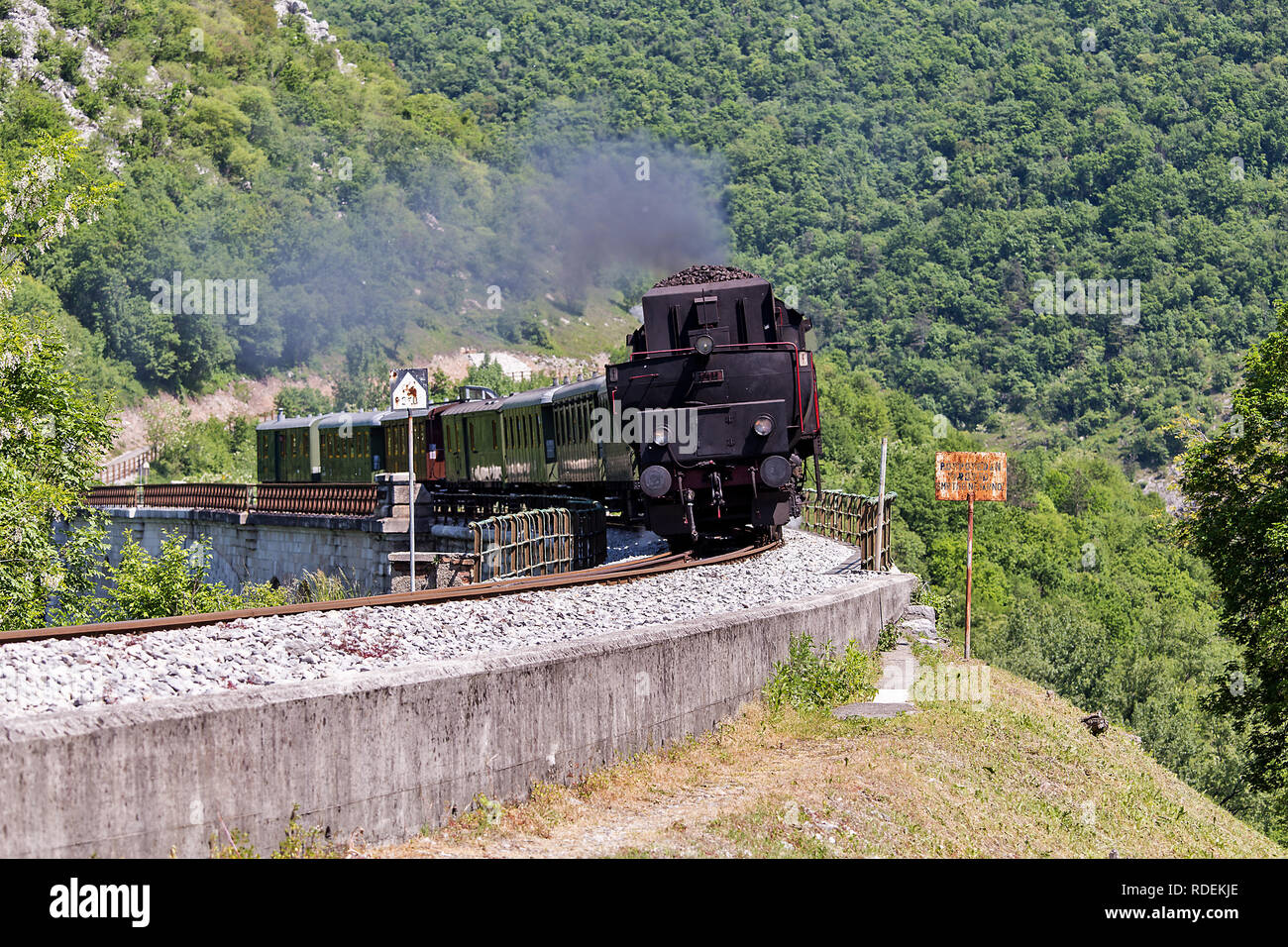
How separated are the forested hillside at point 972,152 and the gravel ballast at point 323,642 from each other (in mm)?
130991

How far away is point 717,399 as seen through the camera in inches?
779

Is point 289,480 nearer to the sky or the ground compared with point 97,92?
nearer to the ground

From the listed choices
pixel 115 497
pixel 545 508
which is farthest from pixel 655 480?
pixel 115 497

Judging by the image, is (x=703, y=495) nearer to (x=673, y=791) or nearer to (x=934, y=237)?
(x=673, y=791)

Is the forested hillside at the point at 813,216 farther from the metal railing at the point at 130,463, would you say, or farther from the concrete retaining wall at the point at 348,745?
the concrete retaining wall at the point at 348,745

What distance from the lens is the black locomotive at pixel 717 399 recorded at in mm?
19703

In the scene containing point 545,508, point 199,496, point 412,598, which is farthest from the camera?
point 199,496

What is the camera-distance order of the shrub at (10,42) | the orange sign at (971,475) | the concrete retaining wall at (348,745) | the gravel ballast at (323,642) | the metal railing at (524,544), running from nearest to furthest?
the concrete retaining wall at (348,745) < the gravel ballast at (323,642) < the orange sign at (971,475) < the metal railing at (524,544) < the shrub at (10,42)

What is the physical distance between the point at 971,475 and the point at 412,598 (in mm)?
8715

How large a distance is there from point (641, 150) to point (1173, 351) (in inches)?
2893

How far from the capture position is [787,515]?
20.9 m

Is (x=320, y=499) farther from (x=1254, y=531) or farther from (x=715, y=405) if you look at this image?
(x=1254, y=531)

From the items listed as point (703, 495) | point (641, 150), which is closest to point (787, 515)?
point (703, 495)

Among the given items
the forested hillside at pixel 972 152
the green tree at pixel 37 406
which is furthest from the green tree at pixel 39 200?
the forested hillside at pixel 972 152
